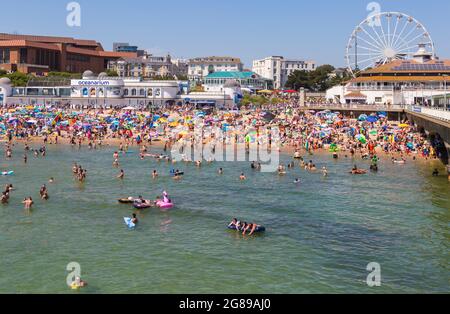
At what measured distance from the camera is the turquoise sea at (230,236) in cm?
1814

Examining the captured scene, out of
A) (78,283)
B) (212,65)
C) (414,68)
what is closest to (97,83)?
(414,68)

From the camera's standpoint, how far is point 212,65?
17600 centimetres

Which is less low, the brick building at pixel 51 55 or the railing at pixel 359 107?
the brick building at pixel 51 55

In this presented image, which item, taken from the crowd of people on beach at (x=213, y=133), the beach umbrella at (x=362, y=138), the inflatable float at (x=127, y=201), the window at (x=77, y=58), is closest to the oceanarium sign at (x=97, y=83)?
the crowd of people on beach at (x=213, y=133)

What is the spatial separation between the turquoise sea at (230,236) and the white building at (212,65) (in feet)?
456

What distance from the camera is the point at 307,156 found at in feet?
161

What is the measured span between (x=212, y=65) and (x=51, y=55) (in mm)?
66228

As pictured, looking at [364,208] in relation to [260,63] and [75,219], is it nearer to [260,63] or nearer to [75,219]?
[75,219]

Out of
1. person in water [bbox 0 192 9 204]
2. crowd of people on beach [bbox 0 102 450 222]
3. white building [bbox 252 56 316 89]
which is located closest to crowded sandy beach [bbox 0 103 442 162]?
crowd of people on beach [bbox 0 102 450 222]

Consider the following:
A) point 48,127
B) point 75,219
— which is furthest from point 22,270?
point 48,127

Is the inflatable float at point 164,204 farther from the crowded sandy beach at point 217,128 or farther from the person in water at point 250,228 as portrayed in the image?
the crowded sandy beach at point 217,128

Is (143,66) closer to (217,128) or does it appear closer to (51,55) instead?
(51,55)

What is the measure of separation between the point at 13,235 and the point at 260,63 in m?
179

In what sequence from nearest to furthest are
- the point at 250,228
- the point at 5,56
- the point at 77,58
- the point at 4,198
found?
1. the point at 250,228
2. the point at 4,198
3. the point at 5,56
4. the point at 77,58
